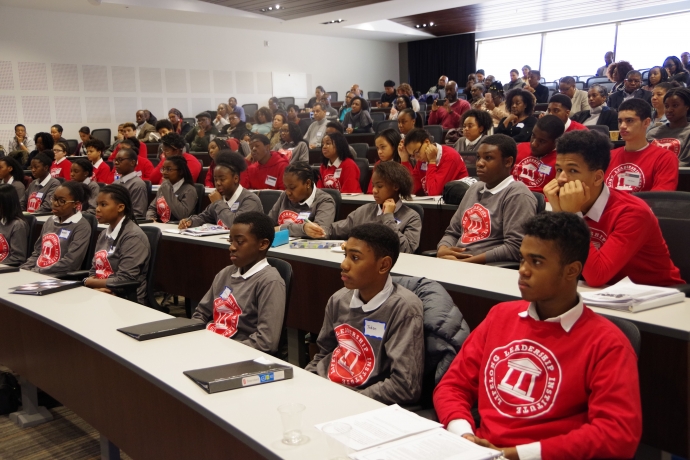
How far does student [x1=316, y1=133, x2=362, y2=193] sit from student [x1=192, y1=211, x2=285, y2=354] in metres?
2.82

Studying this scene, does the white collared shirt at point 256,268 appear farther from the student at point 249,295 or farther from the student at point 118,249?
the student at point 118,249

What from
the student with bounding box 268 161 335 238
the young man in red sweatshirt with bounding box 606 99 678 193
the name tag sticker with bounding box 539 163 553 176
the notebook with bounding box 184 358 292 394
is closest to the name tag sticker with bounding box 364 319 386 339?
the notebook with bounding box 184 358 292 394

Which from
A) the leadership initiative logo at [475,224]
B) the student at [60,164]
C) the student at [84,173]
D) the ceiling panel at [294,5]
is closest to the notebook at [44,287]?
the leadership initiative logo at [475,224]

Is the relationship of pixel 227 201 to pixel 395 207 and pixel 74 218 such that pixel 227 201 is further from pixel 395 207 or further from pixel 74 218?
pixel 395 207

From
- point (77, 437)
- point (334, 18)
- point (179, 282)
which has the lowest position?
point (77, 437)

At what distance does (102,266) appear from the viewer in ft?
12.6

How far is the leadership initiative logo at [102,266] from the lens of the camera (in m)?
3.81

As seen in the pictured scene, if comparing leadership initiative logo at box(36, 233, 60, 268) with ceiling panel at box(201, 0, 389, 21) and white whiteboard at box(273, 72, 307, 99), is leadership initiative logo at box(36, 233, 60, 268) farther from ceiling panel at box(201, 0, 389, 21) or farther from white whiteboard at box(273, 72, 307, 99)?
white whiteboard at box(273, 72, 307, 99)

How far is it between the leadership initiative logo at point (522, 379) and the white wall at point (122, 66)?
512 inches

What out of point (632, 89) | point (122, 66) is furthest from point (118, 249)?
point (122, 66)

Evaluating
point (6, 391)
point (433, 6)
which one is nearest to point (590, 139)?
point (6, 391)

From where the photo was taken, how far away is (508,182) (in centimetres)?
344

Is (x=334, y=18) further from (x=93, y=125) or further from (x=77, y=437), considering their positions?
(x=77, y=437)

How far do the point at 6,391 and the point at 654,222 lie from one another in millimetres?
3361
